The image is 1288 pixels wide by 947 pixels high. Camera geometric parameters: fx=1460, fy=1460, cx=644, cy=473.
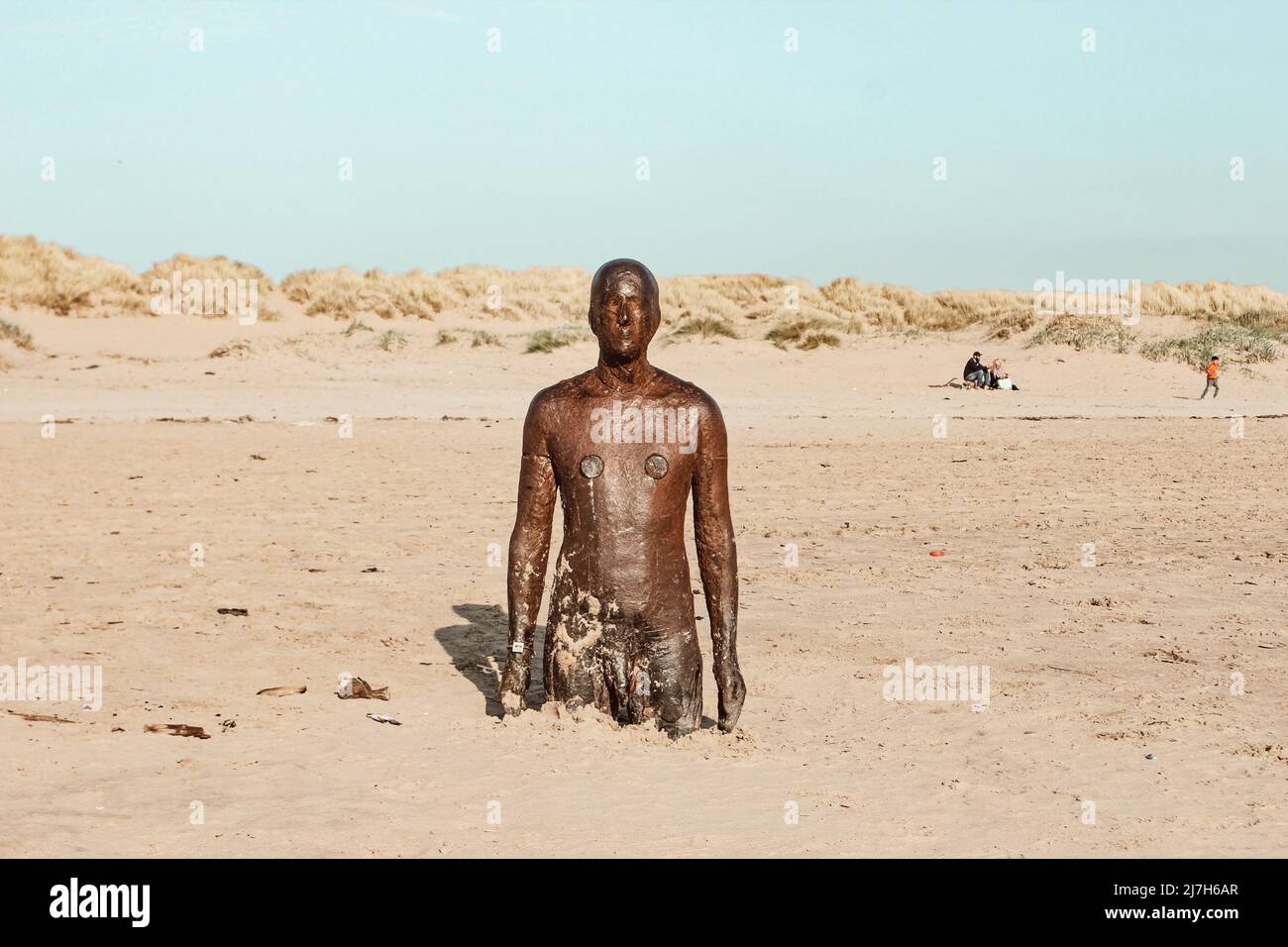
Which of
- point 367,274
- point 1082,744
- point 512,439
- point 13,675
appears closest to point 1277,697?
point 1082,744

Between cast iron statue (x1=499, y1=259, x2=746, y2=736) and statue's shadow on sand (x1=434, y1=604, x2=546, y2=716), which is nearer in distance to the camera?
cast iron statue (x1=499, y1=259, x2=746, y2=736)

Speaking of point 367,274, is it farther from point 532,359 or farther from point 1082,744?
point 1082,744

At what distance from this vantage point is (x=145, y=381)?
22.7 m

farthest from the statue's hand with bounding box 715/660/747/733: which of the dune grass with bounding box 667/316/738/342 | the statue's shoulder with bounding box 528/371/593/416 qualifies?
the dune grass with bounding box 667/316/738/342

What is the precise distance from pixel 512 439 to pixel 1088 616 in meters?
9.56

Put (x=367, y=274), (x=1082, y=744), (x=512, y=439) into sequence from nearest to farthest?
(x=1082, y=744)
(x=512, y=439)
(x=367, y=274)

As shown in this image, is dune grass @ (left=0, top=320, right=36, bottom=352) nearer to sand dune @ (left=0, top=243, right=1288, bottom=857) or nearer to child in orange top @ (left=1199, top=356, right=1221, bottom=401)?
sand dune @ (left=0, top=243, right=1288, bottom=857)

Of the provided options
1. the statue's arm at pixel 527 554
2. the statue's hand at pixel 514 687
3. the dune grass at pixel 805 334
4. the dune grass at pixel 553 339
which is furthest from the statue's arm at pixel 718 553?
the dune grass at pixel 805 334

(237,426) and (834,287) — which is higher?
(834,287)

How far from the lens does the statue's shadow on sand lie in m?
6.22

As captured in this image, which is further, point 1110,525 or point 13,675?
point 1110,525

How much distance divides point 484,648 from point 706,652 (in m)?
1.09

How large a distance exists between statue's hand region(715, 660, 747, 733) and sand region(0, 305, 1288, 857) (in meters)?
0.07

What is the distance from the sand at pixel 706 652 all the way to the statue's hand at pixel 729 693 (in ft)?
0.23
